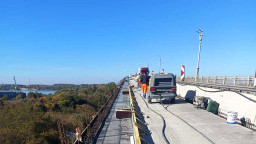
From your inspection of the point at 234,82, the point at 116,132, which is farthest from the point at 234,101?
the point at 116,132

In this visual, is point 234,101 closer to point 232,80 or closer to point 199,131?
point 232,80

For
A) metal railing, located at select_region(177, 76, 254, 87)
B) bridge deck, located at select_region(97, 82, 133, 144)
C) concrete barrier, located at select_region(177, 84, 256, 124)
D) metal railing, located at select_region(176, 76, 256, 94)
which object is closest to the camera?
concrete barrier, located at select_region(177, 84, 256, 124)

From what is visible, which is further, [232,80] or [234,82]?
[232,80]

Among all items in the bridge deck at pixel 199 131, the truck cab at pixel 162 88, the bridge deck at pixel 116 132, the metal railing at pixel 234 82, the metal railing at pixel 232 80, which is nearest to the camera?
the bridge deck at pixel 199 131

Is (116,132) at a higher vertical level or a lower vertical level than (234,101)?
lower

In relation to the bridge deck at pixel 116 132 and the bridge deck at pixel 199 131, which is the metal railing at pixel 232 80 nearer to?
the bridge deck at pixel 199 131

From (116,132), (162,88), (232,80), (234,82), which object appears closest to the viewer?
(116,132)

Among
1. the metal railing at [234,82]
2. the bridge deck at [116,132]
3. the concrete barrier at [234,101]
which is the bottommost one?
the bridge deck at [116,132]

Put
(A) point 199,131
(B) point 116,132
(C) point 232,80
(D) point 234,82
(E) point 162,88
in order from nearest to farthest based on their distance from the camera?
(A) point 199,131 → (B) point 116,132 → (D) point 234,82 → (C) point 232,80 → (E) point 162,88

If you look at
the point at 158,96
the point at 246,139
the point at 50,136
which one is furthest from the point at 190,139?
the point at 50,136

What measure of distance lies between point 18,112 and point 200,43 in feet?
59.7

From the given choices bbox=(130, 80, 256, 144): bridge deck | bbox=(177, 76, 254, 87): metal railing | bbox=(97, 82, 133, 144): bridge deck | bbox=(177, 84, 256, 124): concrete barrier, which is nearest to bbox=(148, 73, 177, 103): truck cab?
bbox=(177, 84, 256, 124): concrete barrier

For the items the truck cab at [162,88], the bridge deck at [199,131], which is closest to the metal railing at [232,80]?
the bridge deck at [199,131]

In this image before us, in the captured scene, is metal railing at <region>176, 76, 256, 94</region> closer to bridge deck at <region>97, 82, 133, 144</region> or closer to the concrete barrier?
the concrete barrier
